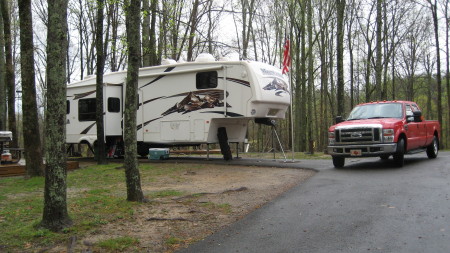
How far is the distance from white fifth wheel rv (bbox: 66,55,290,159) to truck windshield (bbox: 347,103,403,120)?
277cm

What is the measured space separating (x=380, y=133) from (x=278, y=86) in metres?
4.36

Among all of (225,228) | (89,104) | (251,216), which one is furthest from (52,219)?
(89,104)

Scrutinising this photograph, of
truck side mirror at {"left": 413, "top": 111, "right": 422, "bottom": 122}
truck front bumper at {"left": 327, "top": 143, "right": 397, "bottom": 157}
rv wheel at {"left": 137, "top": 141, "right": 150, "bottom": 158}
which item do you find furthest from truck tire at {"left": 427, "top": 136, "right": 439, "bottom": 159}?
rv wheel at {"left": 137, "top": 141, "right": 150, "bottom": 158}

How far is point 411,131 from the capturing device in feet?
39.8

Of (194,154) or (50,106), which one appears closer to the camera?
(50,106)

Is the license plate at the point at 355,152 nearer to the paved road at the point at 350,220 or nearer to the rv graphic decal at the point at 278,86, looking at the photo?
the paved road at the point at 350,220

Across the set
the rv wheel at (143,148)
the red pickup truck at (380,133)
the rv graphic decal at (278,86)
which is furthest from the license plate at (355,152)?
the rv wheel at (143,148)

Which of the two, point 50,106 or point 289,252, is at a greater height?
point 50,106

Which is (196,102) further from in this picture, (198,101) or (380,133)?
(380,133)

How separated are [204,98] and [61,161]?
904cm

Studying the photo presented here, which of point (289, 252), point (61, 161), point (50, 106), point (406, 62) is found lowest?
point (289, 252)

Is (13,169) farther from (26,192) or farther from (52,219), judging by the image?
(52,219)

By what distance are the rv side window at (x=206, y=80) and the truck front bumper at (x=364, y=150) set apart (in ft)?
15.9

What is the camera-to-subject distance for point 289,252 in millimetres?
4730
